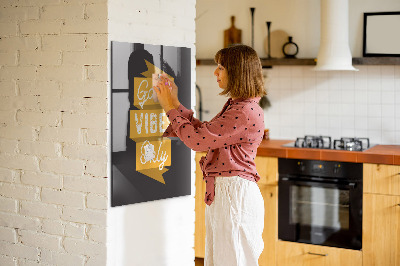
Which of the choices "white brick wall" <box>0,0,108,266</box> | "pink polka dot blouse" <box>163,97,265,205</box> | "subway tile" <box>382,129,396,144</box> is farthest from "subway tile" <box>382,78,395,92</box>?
"white brick wall" <box>0,0,108,266</box>

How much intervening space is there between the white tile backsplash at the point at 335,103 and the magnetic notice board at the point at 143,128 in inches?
74.8

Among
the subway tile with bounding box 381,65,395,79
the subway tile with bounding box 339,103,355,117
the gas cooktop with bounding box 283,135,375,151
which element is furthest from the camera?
the subway tile with bounding box 339,103,355,117

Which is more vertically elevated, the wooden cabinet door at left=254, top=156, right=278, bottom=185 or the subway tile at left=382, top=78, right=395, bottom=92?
the subway tile at left=382, top=78, right=395, bottom=92

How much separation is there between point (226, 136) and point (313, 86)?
2.28m

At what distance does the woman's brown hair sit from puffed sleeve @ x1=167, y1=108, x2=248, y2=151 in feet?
0.32

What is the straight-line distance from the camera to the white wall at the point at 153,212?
2727 mm


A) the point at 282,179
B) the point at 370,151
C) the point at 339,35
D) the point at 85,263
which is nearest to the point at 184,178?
the point at 85,263

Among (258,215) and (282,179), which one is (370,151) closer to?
(282,179)

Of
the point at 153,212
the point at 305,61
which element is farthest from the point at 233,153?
the point at 305,61

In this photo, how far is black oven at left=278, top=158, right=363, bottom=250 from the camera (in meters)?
3.94

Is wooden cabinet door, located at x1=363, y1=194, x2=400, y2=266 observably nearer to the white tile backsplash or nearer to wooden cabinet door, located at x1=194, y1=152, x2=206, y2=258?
the white tile backsplash

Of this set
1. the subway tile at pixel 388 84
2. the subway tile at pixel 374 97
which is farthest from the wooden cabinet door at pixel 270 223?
the subway tile at pixel 388 84

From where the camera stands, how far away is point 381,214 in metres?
3.84

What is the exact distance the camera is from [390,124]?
4449mm
